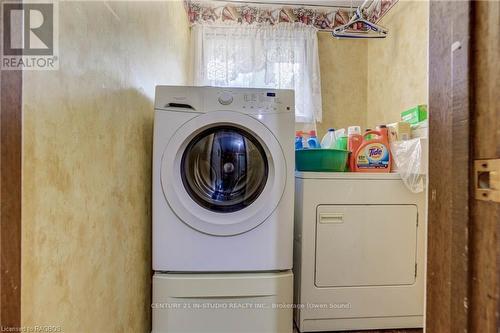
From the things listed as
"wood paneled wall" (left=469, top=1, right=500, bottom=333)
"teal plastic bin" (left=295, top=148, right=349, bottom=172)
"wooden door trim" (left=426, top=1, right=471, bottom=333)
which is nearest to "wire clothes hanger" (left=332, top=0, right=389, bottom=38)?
"teal plastic bin" (left=295, top=148, right=349, bottom=172)

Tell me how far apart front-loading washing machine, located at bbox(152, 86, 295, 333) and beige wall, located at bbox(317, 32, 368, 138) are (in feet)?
4.38

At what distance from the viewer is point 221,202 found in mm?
1156

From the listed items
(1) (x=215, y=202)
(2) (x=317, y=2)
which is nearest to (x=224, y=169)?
(1) (x=215, y=202)

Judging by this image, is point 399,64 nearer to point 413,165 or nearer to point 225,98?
point 413,165

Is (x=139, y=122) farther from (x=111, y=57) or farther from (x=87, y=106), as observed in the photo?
(x=87, y=106)

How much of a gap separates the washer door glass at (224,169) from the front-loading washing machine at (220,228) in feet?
0.04

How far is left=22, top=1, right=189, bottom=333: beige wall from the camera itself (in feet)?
1.71

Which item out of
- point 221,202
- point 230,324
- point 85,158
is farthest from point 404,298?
point 85,158

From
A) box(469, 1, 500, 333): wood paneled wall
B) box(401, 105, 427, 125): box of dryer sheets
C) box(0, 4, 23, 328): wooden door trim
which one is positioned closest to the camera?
box(469, 1, 500, 333): wood paneled wall

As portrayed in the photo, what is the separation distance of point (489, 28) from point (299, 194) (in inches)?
38.2

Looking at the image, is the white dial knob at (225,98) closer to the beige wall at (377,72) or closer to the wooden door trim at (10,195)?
the wooden door trim at (10,195)

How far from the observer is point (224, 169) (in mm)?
1215

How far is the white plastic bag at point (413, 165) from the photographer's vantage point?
1.25m

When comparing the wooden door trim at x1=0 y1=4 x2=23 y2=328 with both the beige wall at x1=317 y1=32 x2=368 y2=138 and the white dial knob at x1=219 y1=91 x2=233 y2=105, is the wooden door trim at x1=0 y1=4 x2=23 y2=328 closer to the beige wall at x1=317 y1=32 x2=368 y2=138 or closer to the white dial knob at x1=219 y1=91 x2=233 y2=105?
the white dial knob at x1=219 y1=91 x2=233 y2=105
